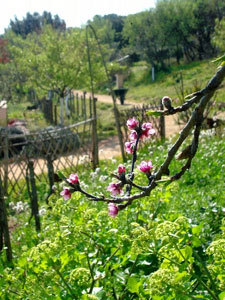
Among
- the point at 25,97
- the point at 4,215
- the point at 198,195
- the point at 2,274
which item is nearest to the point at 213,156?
the point at 198,195

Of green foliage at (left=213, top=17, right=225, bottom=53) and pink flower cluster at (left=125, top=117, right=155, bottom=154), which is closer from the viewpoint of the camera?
pink flower cluster at (left=125, top=117, right=155, bottom=154)

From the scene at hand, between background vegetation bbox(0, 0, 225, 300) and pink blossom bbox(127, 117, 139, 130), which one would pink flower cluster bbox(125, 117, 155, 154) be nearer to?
pink blossom bbox(127, 117, 139, 130)

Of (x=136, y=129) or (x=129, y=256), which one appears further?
(x=129, y=256)

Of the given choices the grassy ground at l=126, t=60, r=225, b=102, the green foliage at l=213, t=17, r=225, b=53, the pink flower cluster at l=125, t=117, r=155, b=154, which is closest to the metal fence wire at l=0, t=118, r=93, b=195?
the grassy ground at l=126, t=60, r=225, b=102

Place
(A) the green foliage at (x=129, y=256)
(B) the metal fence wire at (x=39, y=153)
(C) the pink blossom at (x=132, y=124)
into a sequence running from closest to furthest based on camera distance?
(C) the pink blossom at (x=132, y=124) → (A) the green foliage at (x=129, y=256) → (B) the metal fence wire at (x=39, y=153)

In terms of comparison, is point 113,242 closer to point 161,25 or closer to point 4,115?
point 4,115

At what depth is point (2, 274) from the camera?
7.67 feet

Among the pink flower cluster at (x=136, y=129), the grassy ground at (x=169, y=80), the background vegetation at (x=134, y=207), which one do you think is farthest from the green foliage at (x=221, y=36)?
the pink flower cluster at (x=136, y=129)

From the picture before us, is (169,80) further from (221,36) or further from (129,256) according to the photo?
(129,256)

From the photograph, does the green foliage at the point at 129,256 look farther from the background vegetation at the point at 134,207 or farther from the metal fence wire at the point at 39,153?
the metal fence wire at the point at 39,153

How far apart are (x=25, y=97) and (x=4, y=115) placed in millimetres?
15704

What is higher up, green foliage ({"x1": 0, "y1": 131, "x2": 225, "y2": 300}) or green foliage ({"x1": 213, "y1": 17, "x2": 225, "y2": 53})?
green foliage ({"x1": 213, "y1": 17, "x2": 225, "y2": 53})

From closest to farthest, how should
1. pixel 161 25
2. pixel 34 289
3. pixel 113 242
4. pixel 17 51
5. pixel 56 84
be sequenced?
pixel 34 289 → pixel 113 242 → pixel 56 84 → pixel 17 51 → pixel 161 25

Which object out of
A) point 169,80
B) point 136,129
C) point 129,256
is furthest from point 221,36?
point 136,129
